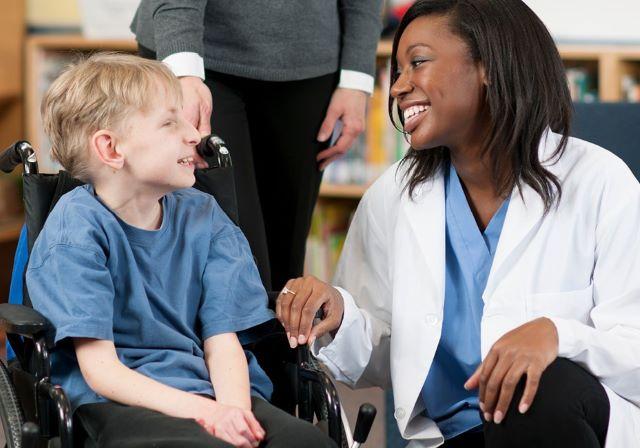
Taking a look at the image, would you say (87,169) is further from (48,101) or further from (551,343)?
(551,343)

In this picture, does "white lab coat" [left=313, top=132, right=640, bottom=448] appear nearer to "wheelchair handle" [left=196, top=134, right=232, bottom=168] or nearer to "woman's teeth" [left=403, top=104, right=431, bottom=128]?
"woman's teeth" [left=403, top=104, right=431, bottom=128]

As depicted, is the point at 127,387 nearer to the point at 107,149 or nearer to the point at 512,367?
the point at 107,149

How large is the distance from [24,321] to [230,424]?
0.31 metres

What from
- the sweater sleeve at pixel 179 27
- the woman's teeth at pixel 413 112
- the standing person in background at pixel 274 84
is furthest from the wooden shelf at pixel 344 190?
the woman's teeth at pixel 413 112

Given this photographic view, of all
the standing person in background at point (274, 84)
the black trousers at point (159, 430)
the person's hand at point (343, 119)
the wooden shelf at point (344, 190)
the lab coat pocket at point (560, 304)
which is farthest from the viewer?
the wooden shelf at point (344, 190)

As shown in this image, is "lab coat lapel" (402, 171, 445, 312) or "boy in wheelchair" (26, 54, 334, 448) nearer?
"boy in wheelchair" (26, 54, 334, 448)

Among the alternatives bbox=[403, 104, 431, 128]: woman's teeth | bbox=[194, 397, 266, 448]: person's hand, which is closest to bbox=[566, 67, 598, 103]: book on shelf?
bbox=[403, 104, 431, 128]: woman's teeth

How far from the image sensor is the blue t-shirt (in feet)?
5.15

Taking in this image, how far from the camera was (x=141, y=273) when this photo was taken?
5.41 feet

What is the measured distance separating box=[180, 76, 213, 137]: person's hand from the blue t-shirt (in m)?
0.19

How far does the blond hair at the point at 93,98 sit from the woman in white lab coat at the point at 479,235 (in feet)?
1.20

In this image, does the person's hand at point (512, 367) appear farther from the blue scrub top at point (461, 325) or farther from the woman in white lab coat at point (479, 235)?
the blue scrub top at point (461, 325)

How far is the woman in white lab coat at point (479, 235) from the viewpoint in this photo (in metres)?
1.73

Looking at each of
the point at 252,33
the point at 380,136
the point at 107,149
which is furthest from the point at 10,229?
the point at 107,149
